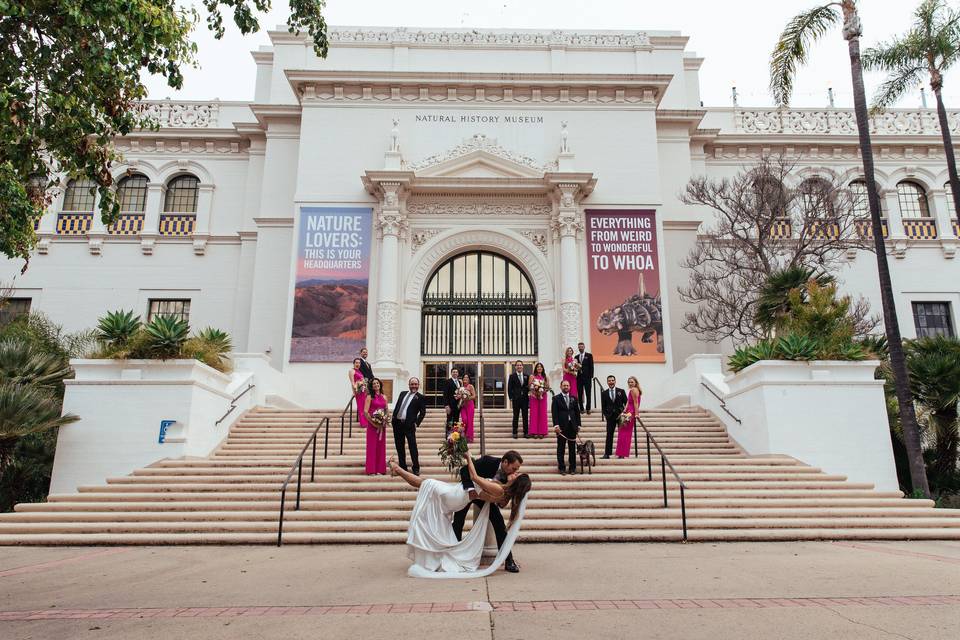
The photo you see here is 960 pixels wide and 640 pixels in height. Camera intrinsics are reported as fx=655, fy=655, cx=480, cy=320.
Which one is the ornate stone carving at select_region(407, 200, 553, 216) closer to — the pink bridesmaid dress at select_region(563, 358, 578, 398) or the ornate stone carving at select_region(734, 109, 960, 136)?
the pink bridesmaid dress at select_region(563, 358, 578, 398)

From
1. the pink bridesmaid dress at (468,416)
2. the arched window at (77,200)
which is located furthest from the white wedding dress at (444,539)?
the arched window at (77,200)

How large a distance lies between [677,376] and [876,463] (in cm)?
631

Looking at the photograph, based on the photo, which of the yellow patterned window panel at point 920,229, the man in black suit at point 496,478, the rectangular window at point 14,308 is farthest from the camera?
the yellow patterned window panel at point 920,229

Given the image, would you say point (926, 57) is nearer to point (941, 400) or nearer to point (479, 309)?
point (941, 400)

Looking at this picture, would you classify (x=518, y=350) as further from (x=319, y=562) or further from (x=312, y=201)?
(x=319, y=562)

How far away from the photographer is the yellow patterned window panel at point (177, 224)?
2438cm

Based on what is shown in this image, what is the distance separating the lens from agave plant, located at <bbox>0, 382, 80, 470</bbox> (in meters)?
12.0

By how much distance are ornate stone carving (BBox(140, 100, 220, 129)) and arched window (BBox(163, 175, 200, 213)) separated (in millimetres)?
2226

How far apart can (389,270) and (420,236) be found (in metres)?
1.83

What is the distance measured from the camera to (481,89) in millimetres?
23281

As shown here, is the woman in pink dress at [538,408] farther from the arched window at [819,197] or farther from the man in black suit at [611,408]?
the arched window at [819,197]

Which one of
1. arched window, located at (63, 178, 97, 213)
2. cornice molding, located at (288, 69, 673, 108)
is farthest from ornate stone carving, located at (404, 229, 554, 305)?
arched window, located at (63, 178, 97, 213)

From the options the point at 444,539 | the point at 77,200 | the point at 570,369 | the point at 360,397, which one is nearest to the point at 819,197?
the point at 570,369

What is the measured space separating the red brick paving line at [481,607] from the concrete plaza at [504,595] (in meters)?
0.02
